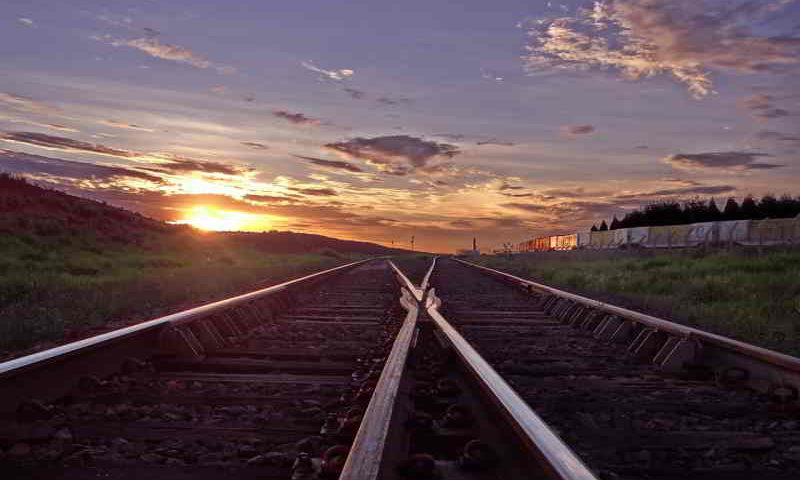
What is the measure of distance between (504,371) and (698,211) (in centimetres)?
7995

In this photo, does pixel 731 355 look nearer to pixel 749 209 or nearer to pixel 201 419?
pixel 201 419

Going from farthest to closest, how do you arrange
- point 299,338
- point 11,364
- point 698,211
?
1. point 698,211
2. point 299,338
3. point 11,364

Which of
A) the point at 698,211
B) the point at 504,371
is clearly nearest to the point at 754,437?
the point at 504,371

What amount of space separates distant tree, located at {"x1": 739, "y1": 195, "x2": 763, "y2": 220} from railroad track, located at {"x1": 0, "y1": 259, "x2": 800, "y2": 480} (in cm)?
7163

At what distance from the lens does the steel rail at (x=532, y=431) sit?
2.07m

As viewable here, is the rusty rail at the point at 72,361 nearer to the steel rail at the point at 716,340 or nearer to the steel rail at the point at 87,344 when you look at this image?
the steel rail at the point at 87,344

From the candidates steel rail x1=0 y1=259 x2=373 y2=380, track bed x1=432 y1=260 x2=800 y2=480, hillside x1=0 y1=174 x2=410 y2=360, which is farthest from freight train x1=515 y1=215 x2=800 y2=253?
steel rail x1=0 y1=259 x2=373 y2=380

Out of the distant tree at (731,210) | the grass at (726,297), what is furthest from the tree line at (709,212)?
the grass at (726,297)

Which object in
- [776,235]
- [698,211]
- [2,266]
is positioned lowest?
[2,266]

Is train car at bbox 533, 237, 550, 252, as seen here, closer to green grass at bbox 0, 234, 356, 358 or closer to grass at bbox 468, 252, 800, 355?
grass at bbox 468, 252, 800, 355

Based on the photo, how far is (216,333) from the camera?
5.99 metres

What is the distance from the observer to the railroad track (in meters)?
2.69

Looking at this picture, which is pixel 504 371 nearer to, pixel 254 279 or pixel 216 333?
pixel 216 333

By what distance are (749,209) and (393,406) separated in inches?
3036
